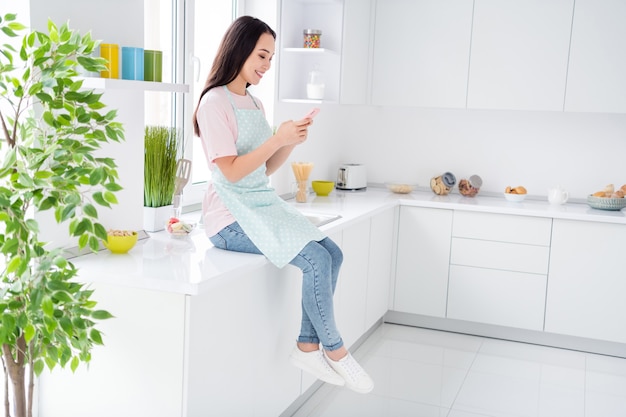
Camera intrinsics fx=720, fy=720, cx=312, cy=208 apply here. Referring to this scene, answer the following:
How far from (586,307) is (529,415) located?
101cm

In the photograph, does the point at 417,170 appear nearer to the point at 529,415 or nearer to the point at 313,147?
the point at 313,147

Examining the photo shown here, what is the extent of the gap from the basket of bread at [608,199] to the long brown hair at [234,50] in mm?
2319

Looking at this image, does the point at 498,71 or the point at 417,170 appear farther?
the point at 417,170

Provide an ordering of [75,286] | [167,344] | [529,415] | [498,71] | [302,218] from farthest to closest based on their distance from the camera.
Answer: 1. [498,71]
2. [529,415]
3. [302,218]
4. [167,344]
5. [75,286]

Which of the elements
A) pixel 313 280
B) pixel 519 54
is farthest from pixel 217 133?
pixel 519 54

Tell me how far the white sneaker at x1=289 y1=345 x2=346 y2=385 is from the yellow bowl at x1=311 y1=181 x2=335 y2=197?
62.4 inches

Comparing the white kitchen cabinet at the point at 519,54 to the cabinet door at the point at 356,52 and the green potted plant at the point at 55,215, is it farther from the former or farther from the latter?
the green potted plant at the point at 55,215

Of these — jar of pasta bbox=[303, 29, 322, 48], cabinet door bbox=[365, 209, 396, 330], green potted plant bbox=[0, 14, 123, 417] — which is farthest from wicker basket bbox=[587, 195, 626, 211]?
green potted plant bbox=[0, 14, 123, 417]

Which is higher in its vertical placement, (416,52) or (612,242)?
(416,52)

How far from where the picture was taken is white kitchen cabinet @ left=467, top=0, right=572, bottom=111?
3922mm

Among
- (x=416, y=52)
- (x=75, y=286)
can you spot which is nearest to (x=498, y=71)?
(x=416, y=52)

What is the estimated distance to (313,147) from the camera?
421 cm

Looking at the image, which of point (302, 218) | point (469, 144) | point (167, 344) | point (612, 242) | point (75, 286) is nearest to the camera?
point (75, 286)

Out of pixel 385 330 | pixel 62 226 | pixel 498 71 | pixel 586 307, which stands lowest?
pixel 385 330
